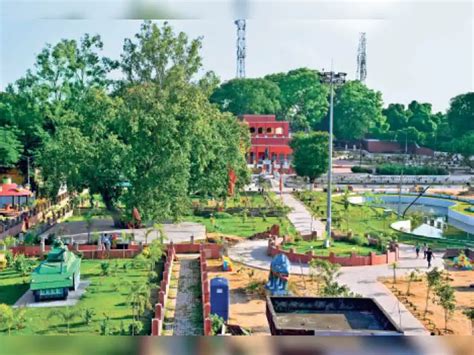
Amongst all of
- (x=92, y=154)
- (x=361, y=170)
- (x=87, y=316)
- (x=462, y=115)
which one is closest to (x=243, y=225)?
(x=92, y=154)

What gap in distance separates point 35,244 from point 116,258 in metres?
1.34

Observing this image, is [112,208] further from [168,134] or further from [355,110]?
[355,110]

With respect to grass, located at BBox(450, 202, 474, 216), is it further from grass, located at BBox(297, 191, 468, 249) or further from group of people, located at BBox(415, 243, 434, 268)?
group of people, located at BBox(415, 243, 434, 268)

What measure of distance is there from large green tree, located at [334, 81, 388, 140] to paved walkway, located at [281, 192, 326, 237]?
12.6 meters

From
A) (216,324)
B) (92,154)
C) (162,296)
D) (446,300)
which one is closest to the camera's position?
(216,324)

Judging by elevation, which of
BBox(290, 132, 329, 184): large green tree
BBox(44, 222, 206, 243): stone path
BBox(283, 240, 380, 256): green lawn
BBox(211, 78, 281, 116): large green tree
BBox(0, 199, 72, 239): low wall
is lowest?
BBox(283, 240, 380, 256): green lawn

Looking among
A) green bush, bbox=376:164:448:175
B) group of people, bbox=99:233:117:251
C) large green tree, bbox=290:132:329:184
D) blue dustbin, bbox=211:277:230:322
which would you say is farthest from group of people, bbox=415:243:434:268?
green bush, bbox=376:164:448:175

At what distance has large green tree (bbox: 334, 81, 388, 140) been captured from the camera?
86.2ft

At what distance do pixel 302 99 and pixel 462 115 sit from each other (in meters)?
6.96

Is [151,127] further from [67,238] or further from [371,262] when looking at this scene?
[371,262]

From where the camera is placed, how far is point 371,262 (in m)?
8.30

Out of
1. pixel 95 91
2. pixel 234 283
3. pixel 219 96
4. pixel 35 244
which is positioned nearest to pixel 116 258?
pixel 35 244

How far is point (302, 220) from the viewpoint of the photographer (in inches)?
464

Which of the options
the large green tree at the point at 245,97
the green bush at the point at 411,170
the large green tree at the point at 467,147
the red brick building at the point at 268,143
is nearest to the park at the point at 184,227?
the green bush at the point at 411,170
